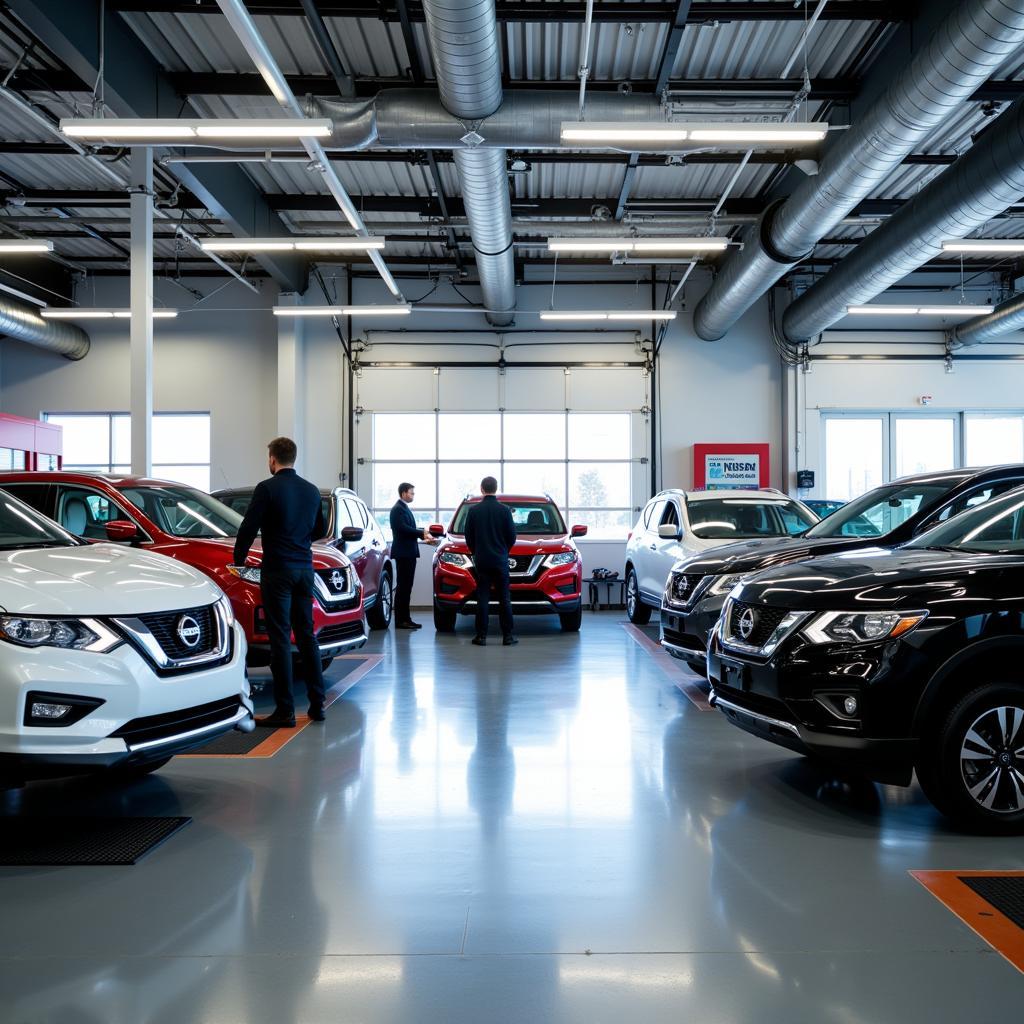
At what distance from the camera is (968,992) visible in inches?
95.0

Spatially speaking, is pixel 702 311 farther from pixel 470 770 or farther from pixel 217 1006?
pixel 217 1006

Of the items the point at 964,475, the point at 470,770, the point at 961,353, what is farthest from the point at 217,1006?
the point at 961,353

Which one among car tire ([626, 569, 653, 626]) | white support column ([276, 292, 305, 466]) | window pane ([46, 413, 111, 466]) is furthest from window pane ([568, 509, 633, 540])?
window pane ([46, 413, 111, 466])

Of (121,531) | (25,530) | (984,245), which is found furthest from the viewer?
(984,245)

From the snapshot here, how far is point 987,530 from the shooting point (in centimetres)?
436

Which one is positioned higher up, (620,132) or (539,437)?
(620,132)

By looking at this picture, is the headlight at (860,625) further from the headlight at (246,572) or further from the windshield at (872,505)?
Answer: the headlight at (246,572)

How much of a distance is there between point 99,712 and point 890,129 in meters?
7.46

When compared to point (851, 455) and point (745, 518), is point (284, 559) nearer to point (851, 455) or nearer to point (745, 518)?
point (745, 518)

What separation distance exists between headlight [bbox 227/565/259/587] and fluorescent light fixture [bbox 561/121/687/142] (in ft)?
13.8

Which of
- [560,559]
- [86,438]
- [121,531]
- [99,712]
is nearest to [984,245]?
[560,559]

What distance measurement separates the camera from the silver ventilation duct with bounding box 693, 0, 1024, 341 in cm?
595

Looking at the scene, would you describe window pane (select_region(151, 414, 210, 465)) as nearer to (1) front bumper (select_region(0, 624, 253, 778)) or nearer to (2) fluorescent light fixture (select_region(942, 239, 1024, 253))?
(2) fluorescent light fixture (select_region(942, 239, 1024, 253))

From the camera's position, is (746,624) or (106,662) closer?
(106,662)
